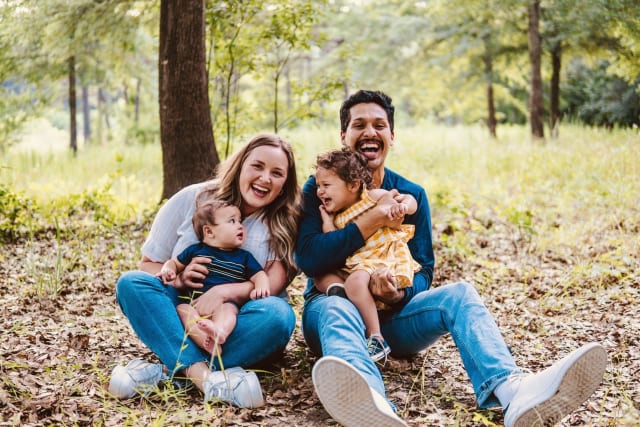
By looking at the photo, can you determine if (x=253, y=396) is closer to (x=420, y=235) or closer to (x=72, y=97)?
(x=420, y=235)

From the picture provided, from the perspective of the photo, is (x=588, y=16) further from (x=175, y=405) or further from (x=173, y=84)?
(x=175, y=405)

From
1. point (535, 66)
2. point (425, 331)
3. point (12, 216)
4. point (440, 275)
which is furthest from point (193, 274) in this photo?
point (535, 66)

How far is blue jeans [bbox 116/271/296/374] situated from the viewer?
2.75 m

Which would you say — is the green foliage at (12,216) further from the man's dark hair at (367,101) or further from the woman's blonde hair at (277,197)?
the man's dark hair at (367,101)

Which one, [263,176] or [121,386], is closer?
[121,386]

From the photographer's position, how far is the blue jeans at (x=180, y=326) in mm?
2746

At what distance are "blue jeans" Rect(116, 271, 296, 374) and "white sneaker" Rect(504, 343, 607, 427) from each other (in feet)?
3.76

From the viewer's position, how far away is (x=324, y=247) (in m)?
2.97

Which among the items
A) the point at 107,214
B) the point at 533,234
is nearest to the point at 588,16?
the point at 533,234

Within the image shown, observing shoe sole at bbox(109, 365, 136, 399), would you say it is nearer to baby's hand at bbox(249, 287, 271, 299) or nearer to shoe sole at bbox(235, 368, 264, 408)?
shoe sole at bbox(235, 368, 264, 408)

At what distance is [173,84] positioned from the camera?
563cm

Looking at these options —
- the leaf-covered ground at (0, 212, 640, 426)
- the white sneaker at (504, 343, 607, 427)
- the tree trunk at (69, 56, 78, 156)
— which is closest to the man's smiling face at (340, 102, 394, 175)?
the leaf-covered ground at (0, 212, 640, 426)

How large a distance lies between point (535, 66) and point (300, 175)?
5.75 metres

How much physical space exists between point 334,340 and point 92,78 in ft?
38.1
